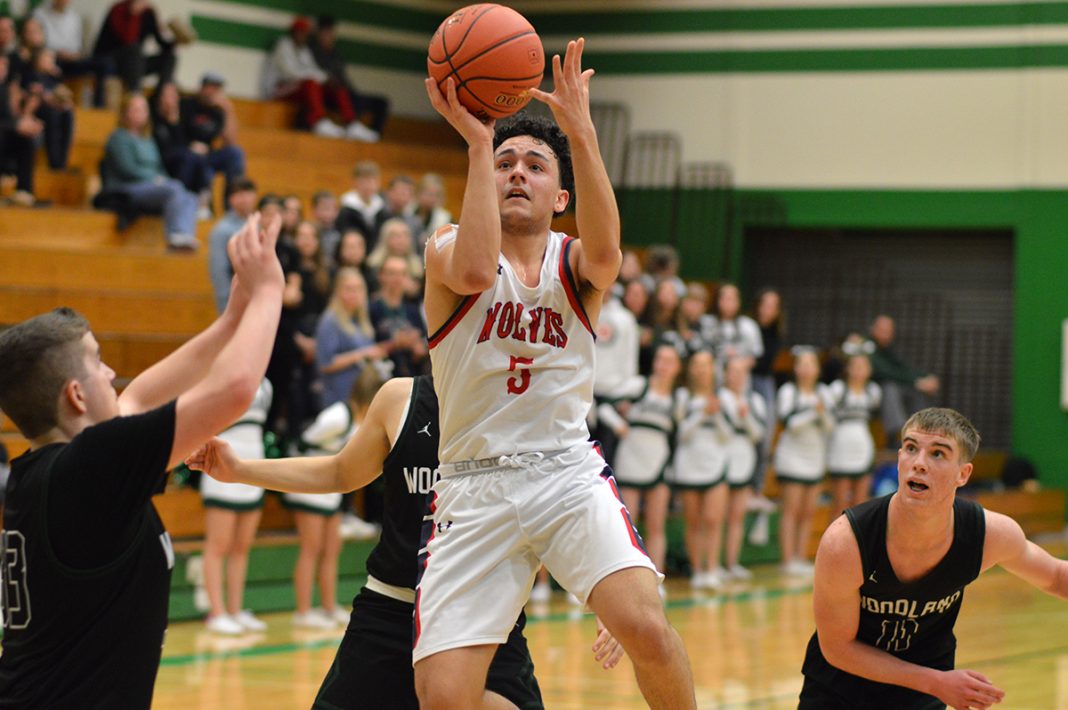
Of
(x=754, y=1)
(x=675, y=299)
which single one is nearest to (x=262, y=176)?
(x=675, y=299)

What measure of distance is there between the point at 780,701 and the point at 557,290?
383cm

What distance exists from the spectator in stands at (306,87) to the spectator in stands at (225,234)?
526 centimetres

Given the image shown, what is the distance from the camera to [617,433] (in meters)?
11.4

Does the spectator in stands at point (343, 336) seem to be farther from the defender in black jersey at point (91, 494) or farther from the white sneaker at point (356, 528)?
the defender in black jersey at point (91, 494)

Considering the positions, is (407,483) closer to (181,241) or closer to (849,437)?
(181,241)

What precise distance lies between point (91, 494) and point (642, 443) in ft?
28.3

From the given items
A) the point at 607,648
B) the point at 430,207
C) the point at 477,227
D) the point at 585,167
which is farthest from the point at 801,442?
the point at 477,227

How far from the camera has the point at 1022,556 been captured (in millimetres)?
4770

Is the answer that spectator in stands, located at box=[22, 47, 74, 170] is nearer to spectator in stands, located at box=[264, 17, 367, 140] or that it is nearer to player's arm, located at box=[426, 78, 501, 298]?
spectator in stands, located at box=[264, 17, 367, 140]

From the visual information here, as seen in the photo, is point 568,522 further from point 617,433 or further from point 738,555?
point 738,555

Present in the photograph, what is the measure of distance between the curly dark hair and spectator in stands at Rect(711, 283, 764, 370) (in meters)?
8.70

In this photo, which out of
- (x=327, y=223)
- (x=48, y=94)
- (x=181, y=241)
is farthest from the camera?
(x=181, y=241)

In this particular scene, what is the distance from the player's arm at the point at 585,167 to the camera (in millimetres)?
4203

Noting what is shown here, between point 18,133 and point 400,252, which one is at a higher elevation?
point 18,133
